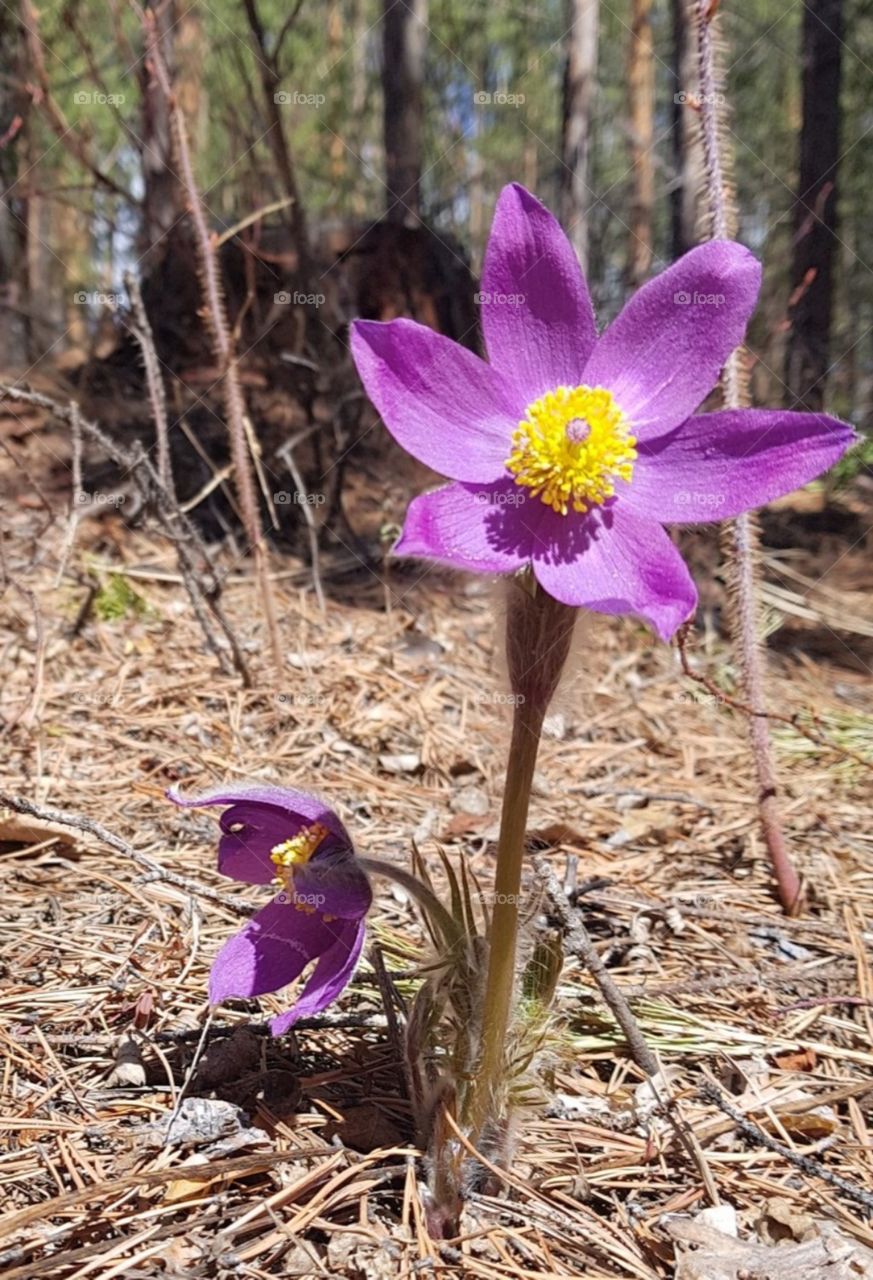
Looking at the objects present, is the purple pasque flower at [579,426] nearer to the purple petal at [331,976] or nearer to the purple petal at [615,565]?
the purple petal at [615,565]

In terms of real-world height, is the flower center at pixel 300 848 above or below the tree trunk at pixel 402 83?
below

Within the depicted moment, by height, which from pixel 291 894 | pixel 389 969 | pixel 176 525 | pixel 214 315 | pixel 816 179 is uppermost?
pixel 816 179

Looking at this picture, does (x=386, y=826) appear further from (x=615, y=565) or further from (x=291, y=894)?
(x=615, y=565)

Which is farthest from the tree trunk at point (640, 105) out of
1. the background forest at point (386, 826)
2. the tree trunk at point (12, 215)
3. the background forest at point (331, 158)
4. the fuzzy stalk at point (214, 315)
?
the fuzzy stalk at point (214, 315)

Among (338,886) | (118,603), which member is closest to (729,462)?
(338,886)

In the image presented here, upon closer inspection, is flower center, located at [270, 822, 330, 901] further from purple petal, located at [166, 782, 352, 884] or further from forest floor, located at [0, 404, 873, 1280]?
forest floor, located at [0, 404, 873, 1280]

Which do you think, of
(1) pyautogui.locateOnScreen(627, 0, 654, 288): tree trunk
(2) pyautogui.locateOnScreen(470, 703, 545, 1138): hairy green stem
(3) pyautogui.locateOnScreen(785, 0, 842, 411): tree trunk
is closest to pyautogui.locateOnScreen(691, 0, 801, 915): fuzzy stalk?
(2) pyautogui.locateOnScreen(470, 703, 545, 1138): hairy green stem
